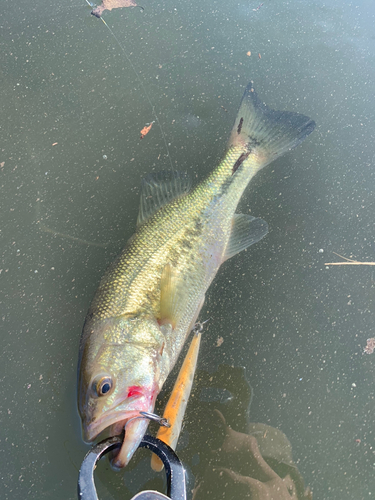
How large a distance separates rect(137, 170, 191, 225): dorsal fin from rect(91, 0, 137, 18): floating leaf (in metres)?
1.51

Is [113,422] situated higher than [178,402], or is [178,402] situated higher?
[113,422]

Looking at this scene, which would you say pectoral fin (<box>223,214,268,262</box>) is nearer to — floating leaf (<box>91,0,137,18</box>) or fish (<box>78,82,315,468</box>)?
fish (<box>78,82,315,468</box>)

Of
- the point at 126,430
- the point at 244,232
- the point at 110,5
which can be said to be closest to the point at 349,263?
the point at 244,232

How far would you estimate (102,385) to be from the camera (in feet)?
5.36

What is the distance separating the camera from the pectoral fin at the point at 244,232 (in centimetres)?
228

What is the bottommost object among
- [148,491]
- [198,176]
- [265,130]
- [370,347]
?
[370,347]

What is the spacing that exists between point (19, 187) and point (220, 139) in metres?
1.54

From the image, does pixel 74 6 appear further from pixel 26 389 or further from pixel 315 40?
pixel 26 389

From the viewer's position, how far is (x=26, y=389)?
6.57 feet

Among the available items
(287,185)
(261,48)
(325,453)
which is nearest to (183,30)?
(261,48)

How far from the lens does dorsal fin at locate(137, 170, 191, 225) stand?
7.30ft

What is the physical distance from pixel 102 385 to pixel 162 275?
68cm

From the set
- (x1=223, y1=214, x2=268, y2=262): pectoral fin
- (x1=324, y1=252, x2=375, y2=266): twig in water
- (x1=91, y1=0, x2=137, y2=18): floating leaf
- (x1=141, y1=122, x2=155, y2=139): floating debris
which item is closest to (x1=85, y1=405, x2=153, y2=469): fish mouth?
(x1=223, y1=214, x2=268, y2=262): pectoral fin

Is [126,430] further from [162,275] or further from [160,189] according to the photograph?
[160,189]
